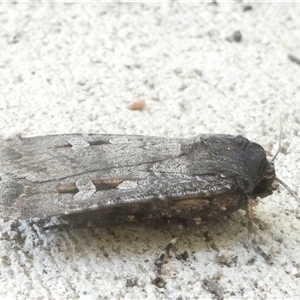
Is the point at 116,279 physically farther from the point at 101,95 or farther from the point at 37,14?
the point at 37,14

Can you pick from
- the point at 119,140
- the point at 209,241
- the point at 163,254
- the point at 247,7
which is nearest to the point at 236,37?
the point at 247,7

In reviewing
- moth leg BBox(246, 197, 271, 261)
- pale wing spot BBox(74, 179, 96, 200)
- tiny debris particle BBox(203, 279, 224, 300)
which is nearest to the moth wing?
pale wing spot BBox(74, 179, 96, 200)

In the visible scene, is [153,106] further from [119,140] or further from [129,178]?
[129,178]

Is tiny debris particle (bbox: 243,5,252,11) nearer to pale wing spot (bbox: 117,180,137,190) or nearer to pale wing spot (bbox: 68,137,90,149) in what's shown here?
pale wing spot (bbox: 68,137,90,149)

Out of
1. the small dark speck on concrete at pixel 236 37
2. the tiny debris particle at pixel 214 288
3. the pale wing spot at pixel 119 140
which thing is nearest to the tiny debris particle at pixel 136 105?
the pale wing spot at pixel 119 140

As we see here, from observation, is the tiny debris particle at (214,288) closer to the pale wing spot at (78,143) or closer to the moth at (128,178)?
the moth at (128,178)

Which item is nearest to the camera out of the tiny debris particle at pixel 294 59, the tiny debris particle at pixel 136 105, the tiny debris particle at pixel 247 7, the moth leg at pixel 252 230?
the moth leg at pixel 252 230

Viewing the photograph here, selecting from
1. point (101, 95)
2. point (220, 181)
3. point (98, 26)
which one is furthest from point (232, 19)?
point (220, 181)
